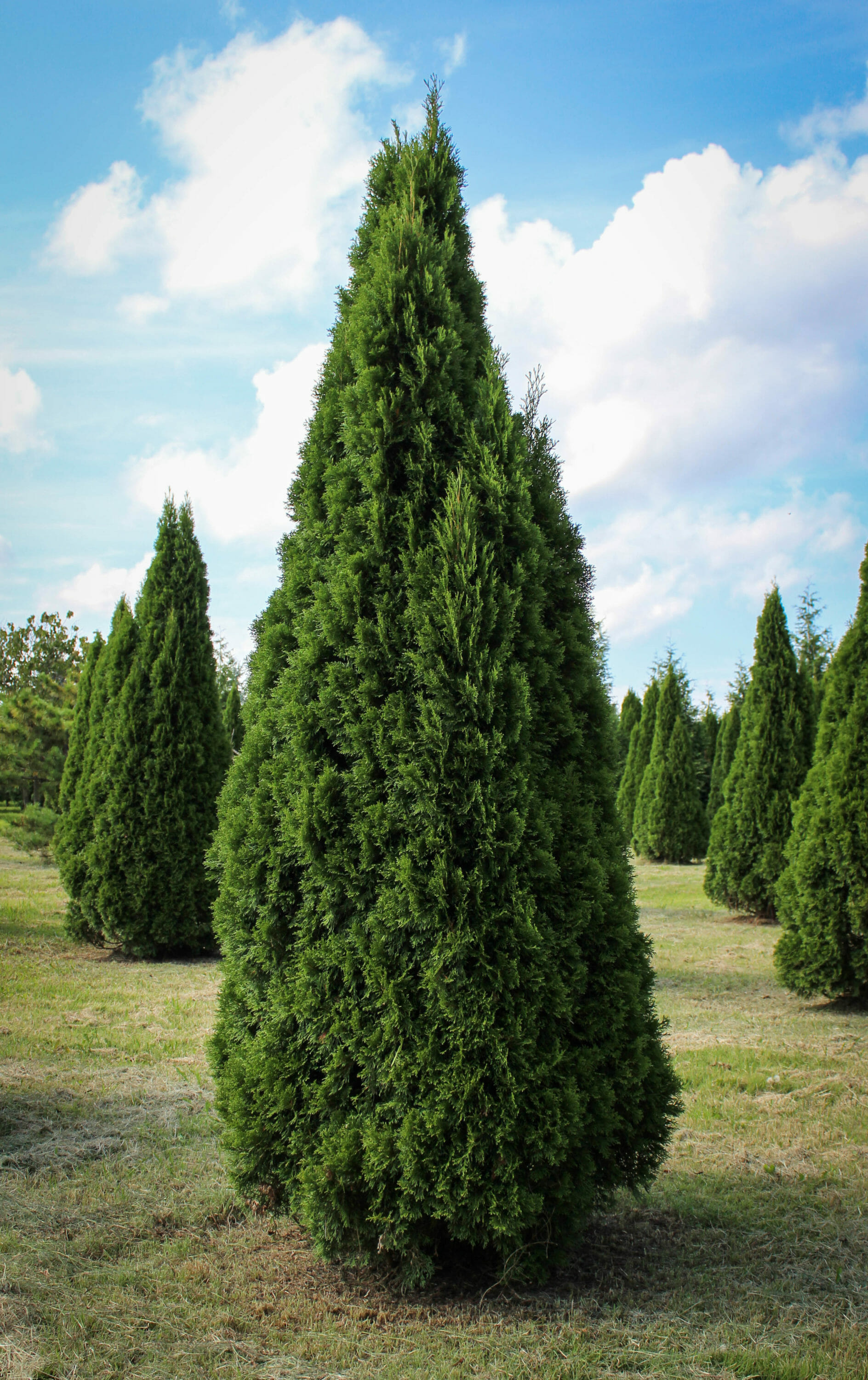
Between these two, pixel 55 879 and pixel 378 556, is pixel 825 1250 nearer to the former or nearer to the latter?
pixel 378 556

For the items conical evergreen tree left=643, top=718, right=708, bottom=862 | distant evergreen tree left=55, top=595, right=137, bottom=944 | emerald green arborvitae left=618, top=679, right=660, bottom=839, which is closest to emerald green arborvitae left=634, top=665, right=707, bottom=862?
conical evergreen tree left=643, top=718, right=708, bottom=862

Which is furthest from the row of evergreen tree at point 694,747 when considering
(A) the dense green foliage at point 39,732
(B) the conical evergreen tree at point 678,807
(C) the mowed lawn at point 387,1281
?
(A) the dense green foliage at point 39,732

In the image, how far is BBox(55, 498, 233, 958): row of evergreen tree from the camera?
10.1 m

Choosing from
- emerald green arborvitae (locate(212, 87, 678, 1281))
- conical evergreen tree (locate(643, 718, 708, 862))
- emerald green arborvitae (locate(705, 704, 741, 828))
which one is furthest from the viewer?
conical evergreen tree (locate(643, 718, 708, 862))

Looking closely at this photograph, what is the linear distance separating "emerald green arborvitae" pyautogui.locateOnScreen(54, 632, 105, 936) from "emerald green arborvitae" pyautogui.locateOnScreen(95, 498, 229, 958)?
418 mm

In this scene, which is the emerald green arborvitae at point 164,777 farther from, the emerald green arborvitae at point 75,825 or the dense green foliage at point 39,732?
the dense green foliage at point 39,732

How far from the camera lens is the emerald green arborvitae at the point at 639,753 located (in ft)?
88.4

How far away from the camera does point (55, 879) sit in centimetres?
1648

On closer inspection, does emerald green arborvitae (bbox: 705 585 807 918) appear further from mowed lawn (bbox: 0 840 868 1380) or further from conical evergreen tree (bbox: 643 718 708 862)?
conical evergreen tree (bbox: 643 718 708 862)

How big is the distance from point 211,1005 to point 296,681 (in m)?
5.41

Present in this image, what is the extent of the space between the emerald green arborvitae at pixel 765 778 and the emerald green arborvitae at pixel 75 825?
392 inches

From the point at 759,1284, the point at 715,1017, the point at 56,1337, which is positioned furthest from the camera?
the point at 715,1017

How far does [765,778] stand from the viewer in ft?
44.5

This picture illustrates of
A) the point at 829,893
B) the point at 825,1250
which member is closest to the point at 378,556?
the point at 825,1250
